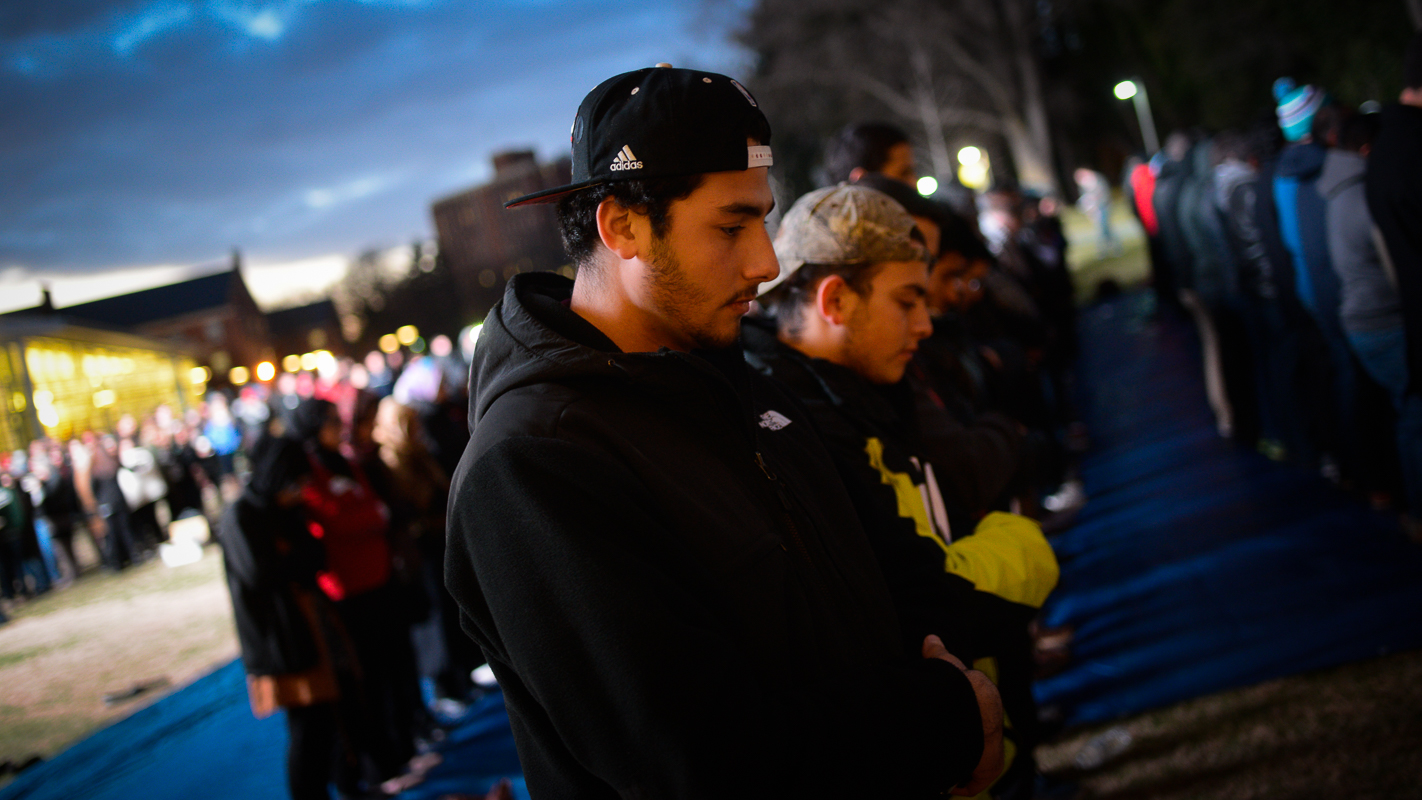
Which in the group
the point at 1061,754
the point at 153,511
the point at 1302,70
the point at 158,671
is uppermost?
the point at 1302,70

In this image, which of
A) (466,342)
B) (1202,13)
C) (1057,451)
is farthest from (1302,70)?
(1057,451)

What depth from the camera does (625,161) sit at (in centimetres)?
143

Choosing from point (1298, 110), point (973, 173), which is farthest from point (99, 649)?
point (973, 173)

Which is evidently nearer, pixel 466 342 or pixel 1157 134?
pixel 466 342

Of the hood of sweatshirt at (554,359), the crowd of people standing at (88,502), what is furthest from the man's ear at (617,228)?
the crowd of people standing at (88,502)

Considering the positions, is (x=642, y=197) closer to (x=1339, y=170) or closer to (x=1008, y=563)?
(x=1008, y=563)

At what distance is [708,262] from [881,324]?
109 centimetres

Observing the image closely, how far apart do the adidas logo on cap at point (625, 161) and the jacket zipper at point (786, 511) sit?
51cm

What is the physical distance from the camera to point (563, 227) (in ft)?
5.38

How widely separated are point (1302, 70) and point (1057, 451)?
2860cm

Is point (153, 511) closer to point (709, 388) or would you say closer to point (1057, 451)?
point (1057, 451)

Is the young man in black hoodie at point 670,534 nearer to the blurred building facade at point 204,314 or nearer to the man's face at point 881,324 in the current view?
the man's face at point 881,324

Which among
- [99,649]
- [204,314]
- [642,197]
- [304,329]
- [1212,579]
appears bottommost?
[1212,579]

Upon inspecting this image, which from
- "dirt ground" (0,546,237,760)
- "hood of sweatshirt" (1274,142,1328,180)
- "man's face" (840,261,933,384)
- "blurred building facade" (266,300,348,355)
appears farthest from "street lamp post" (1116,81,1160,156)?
"blurred building facade" (266,300,348,355)
